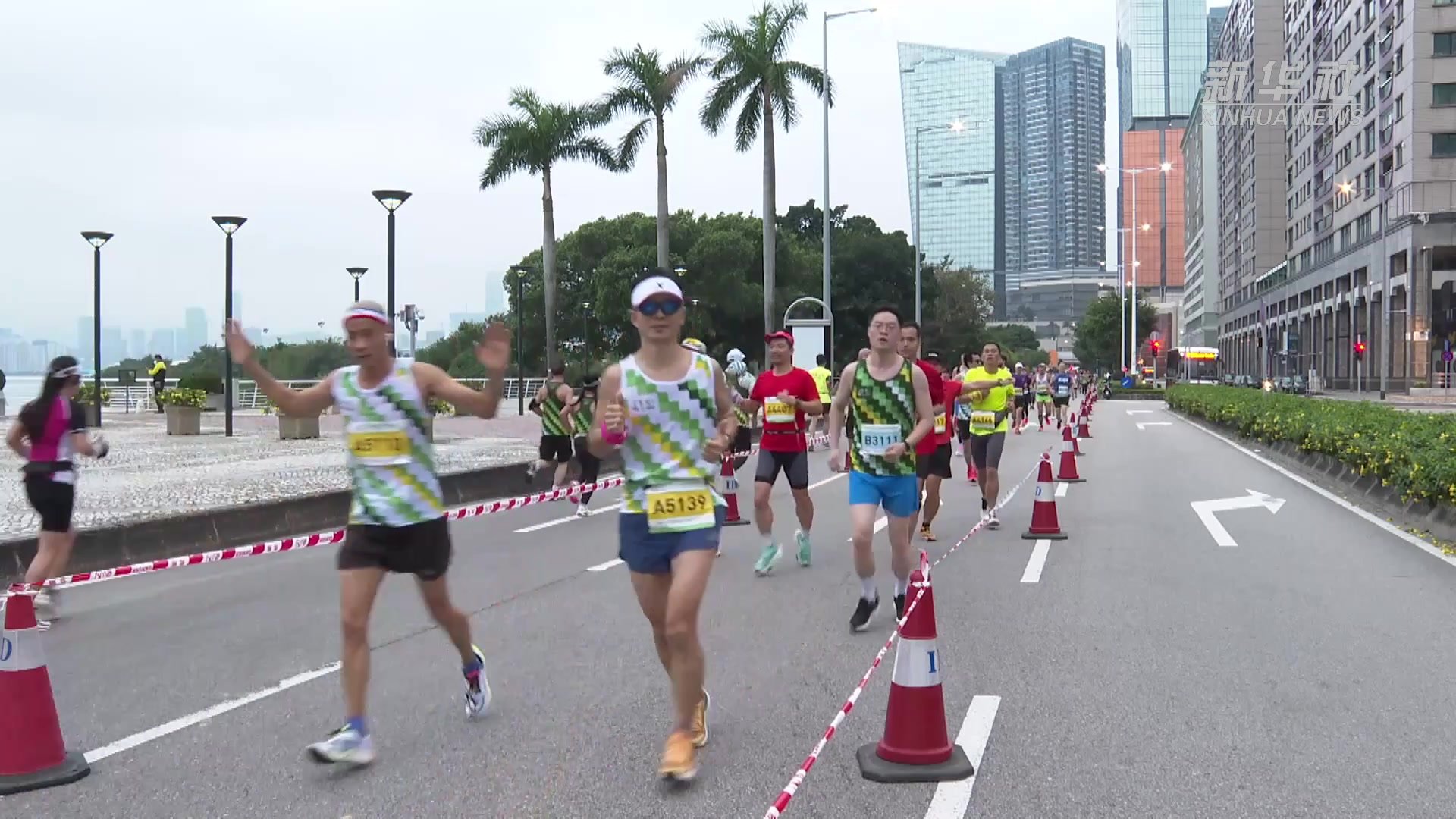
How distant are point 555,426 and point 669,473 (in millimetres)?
10166

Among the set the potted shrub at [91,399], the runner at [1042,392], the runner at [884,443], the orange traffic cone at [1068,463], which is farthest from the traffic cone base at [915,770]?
the potted shrub at [91,399]

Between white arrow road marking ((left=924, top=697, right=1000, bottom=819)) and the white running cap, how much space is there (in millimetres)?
2011

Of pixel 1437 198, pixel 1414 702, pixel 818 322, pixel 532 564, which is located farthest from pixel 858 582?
pixel 1437 198

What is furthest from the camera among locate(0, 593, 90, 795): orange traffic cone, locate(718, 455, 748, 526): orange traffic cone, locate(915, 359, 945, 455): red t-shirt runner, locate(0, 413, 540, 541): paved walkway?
locate(0, 413, 540, 541): paved walkway

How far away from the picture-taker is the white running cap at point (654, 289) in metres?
4.68

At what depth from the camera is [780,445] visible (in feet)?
32.0

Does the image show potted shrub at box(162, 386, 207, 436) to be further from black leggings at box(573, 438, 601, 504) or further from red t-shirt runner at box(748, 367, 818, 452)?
red t-shirt runner at box(748, 367, 818, 452)

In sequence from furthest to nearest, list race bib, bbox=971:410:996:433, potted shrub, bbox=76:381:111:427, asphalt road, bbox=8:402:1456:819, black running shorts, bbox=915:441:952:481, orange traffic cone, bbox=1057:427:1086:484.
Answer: potted shrub, bbox=76:381:111:427, orange traffic cone, bbox=1057:427:1086:484, race bib, bbox=971:410:996:433, black running shorts, bbox=915:441:952:481, asphalt road, bbox=8:402:1456:819

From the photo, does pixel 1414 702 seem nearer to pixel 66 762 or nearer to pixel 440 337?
pixel 66 762

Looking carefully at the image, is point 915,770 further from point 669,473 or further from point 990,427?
point 990,427

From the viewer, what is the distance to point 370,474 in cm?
499

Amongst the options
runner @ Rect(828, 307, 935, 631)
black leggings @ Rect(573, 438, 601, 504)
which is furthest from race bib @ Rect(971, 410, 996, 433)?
runner @ Rect(828, 307, 935, 631)

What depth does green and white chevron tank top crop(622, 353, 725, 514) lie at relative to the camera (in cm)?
468

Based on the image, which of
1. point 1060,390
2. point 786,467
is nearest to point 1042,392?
point 1060,390
